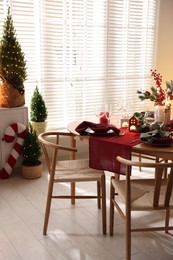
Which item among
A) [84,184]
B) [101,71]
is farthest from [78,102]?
[84,184]

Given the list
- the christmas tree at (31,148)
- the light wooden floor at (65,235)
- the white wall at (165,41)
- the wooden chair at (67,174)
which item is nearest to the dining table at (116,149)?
the wooden chair at (67,174)

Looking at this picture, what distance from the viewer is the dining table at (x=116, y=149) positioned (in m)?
2.06

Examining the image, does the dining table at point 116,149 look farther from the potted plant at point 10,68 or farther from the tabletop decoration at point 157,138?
the potted plant at point 10,68

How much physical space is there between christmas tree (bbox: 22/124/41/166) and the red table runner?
1.28m

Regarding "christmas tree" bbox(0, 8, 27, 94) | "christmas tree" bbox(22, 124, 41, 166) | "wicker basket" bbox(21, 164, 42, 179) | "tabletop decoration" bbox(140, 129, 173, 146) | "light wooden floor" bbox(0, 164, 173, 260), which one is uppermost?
"christmas tree" bbox(0, 8, 27, 94)

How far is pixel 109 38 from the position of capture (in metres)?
4.30

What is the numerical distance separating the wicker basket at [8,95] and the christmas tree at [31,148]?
32cm

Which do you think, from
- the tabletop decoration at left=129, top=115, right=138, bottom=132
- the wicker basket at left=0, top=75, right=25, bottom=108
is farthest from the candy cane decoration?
the tabletop decoration at left=129, top=115, right=138, bottom=132

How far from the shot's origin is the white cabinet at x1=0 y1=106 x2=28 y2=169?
3391 millimetres

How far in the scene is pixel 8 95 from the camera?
338 centimetres

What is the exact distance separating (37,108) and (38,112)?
2.2 inches

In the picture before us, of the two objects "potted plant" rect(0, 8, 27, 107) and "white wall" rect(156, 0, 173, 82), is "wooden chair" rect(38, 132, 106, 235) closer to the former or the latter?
"potted plant" rect(0, 8, 27, 107)

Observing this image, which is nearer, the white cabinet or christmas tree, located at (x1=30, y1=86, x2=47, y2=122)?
the white cabinet

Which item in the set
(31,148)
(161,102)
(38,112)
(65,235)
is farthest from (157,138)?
(38,112)
